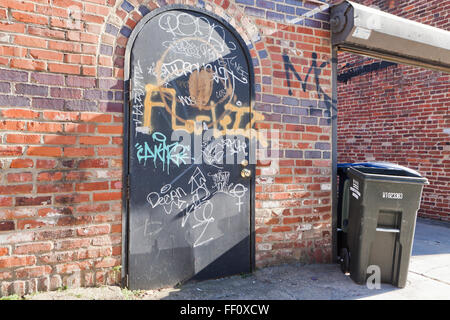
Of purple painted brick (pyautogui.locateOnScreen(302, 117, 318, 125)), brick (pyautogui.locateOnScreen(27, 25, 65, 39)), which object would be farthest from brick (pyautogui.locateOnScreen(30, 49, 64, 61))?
purple painted brick (pyautogui.locateOnScreen(302, 117, 318, 125))

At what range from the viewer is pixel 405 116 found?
21.8ft

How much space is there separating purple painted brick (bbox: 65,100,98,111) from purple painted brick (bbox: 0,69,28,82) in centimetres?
34

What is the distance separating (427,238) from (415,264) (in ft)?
4.60

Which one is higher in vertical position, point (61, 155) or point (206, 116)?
point (206, 116)

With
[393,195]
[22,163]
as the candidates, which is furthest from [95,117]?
[393,195]

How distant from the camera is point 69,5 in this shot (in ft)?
8.77

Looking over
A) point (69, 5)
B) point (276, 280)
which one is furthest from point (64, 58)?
point (276, 280)

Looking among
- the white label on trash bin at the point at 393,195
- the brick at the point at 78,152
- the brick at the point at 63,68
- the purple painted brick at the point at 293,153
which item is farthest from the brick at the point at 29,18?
the white label on trash bin at the point at 393,195

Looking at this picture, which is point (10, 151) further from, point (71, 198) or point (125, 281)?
point (125, 281)

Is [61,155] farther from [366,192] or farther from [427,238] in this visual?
[427,238]

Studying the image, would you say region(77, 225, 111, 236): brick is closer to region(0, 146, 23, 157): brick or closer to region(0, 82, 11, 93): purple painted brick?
region(0, 146, 23, 157): brick

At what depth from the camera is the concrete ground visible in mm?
2744

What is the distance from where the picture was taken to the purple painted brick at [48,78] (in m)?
2.55

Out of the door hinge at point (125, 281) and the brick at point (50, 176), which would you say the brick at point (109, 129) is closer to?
the brick at point (50, 176)
